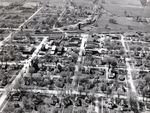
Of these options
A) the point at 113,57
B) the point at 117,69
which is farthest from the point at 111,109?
the point at 113,57

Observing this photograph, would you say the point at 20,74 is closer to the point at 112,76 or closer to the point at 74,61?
the point at 74,61

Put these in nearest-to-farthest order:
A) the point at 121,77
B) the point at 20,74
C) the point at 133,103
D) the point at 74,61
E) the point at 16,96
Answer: the point at 133,103, the point at 16,96, the point at 121,77, the point at 20,74, the point at 74,61

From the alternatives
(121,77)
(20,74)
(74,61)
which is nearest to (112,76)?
(121,77)

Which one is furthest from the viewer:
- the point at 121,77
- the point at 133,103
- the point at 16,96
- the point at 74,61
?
the point at 74,61

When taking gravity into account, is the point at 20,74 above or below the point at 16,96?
above

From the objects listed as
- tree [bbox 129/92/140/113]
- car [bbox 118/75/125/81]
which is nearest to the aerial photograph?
tree [bbox 129/92/140/113]

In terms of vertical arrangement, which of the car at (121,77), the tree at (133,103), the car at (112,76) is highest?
the car at (112,76)

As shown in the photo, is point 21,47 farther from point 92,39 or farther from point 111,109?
point 111,109

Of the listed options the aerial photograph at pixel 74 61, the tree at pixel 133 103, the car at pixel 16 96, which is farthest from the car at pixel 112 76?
the car at pixel 16 96

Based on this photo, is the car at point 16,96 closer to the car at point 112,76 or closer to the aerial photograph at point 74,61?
the aerial photograph at point 74,61

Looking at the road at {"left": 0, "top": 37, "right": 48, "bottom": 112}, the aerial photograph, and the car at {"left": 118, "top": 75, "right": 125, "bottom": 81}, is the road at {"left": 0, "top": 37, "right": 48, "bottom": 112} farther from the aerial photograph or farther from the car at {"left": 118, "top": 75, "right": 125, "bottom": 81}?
the car at {"left": 118, "top": 75, "right": 125, "bottom": 81}
